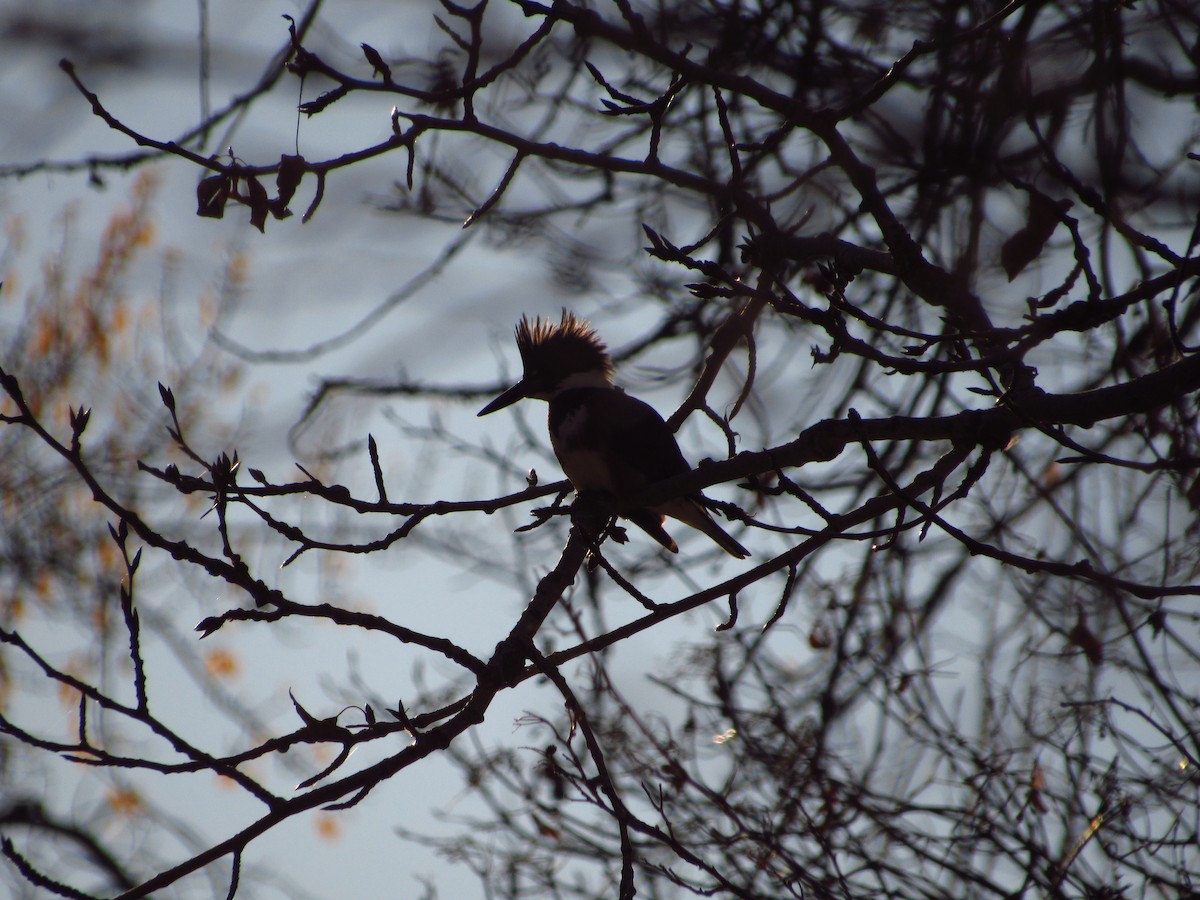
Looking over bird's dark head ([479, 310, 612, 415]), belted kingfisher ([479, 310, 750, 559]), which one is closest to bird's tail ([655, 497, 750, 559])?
belted kingfisher ([479, 310, 750, 559])

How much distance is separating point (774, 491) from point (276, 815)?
116cm

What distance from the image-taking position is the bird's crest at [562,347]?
4.50 meters

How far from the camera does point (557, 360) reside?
14.8 ft

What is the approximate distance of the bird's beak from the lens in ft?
14.2

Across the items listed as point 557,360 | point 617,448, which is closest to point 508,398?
point 557,360

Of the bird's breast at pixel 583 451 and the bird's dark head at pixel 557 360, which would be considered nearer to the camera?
the bird's breast at pixel 583 451

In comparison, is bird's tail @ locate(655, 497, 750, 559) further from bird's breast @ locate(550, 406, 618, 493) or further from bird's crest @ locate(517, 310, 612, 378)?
bird's crest @ locate(517, 310, 612, 378)

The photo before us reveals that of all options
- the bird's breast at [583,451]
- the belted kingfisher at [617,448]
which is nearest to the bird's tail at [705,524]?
the belted kingfisher at [617,448]

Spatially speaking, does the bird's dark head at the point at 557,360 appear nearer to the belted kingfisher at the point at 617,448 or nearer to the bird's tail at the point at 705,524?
the belted kingfisher at the point at 617,448

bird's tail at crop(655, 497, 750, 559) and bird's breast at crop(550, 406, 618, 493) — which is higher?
bird's breast at crop(550, 406, 618, 493)

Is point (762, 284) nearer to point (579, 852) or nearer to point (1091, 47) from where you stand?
point (1091, 47)

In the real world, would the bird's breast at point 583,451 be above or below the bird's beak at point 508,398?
below

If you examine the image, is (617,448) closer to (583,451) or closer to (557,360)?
(583,451)

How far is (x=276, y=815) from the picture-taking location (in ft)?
6.41
